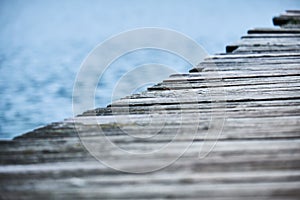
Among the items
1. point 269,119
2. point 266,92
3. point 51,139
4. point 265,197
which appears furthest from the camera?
point 266,92

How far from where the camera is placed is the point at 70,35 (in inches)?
405

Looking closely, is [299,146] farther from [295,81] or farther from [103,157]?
[295,81]

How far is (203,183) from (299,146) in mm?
255

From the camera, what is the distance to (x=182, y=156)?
91 cm

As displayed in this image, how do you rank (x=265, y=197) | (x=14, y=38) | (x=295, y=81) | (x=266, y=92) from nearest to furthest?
(x=265, y=197) → (x=266, y=92) → (x=295, y=81) → (x=14, y=38)

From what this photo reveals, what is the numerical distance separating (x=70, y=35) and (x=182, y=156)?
9.66 metres

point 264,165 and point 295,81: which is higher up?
point 295,81

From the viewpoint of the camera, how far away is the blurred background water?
4.95 m

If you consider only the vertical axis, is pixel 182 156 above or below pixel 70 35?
below

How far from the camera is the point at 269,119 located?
1.14 metres

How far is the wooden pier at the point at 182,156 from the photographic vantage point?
76 cm

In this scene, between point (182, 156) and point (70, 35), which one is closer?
point (182, 156)

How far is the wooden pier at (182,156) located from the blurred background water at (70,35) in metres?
2.86

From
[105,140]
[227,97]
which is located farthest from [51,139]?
[227,97]
